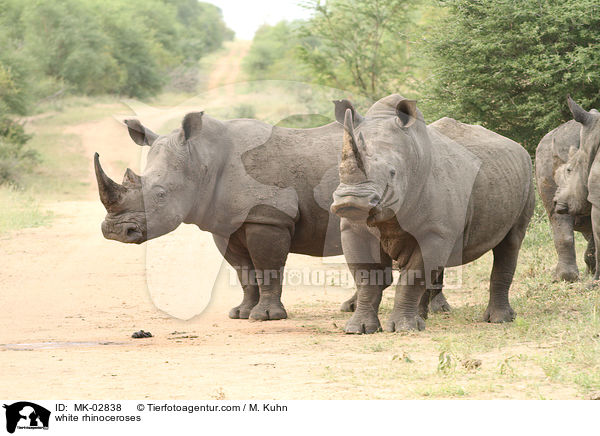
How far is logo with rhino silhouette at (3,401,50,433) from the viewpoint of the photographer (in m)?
4.38

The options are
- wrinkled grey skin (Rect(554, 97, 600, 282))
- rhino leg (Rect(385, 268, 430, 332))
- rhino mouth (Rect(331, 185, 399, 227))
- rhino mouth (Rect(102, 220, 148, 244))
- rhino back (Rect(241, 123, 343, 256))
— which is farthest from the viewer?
rhino back (Rect(241, 123, 343, 256))

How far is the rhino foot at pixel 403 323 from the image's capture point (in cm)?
696

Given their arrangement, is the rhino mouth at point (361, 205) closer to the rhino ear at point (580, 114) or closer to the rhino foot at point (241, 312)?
the rhino ear at point (580, 114)

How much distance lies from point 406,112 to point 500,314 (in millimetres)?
2153

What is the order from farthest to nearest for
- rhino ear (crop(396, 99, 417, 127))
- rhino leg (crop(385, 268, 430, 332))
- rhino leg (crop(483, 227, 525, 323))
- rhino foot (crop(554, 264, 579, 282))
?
rhino foot (crop(554, 264, 579, 282))
rhino leg (crop(483, 227, 525, 323))
rhino leg (crop(385, 268, 430, 332))
rhino ear (crop(396, 99, 417, 127))

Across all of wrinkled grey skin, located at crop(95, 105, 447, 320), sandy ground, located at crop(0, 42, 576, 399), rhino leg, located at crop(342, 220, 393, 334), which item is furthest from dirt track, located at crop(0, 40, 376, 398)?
wrinkled grey skin, located at crop(95, 105, 447, 320)

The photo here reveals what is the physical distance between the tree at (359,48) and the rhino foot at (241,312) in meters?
17.0

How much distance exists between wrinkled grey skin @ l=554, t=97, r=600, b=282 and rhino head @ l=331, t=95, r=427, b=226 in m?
1.71

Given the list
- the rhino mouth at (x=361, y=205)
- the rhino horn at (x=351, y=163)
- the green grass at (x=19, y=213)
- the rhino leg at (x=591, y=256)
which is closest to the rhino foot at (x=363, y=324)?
the rhino mouth at (x=361, y=205)

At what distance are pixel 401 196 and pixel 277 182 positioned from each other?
6.16 feet

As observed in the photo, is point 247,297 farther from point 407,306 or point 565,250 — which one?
point 565,250

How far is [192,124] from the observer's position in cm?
791

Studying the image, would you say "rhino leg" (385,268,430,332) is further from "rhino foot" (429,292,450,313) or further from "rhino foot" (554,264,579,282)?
"rhino foot" (554,264,579,282)

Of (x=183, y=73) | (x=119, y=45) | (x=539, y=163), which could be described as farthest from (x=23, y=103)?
(x=539, y=163)
